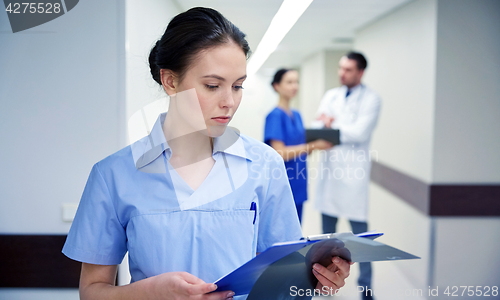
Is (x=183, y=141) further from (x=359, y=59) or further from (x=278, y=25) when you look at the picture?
(x=359, y=59)

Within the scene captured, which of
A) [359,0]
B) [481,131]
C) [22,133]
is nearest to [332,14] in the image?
[359,0]

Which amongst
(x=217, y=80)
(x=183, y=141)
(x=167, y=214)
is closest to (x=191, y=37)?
(x=217, y=80)

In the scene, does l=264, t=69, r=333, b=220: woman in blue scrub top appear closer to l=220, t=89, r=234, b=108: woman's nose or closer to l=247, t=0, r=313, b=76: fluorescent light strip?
l=247, t=0, r=313, b=76: fluorescent light strip

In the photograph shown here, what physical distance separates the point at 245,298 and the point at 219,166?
31 cm

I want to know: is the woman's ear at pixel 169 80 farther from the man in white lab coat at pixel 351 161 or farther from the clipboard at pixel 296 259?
the man in white lab coat at pixel 351 161

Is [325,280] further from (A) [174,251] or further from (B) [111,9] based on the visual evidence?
(B) [111,9]

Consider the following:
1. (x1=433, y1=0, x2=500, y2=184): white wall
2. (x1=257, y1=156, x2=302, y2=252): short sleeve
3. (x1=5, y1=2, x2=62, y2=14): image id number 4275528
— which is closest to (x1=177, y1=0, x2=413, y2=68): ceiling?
(x1=257, y1=156, x2=302, y2=252): short sleeve

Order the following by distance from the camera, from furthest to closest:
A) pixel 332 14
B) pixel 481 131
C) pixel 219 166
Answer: pixel 332 14 < pixel 481 131 < pixel 219 166

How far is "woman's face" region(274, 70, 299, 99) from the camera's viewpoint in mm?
2271

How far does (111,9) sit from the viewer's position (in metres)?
1.28

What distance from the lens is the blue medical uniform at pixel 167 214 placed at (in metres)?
0.76

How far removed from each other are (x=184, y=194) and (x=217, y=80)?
26cm

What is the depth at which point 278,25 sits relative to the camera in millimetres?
1803

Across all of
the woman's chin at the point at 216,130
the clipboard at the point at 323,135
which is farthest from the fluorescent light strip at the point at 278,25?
the woman's chin at the point at 216,130
